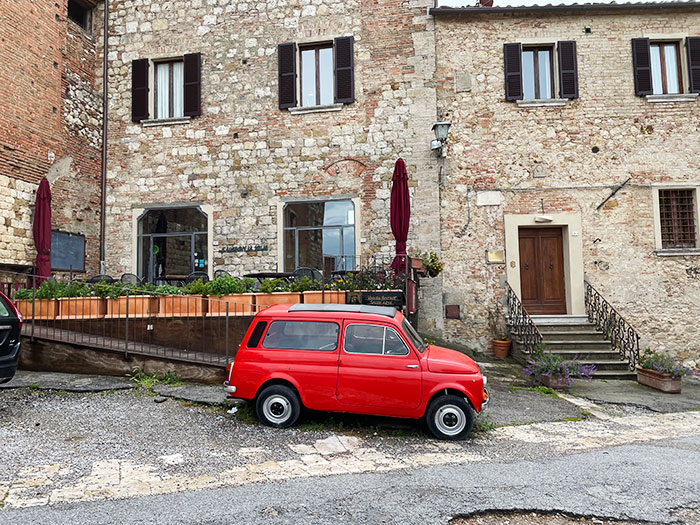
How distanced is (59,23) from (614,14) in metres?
12.7

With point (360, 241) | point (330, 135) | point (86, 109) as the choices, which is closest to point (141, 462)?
point (360, 241)

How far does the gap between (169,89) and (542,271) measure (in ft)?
33.2

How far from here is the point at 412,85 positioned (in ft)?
36.5

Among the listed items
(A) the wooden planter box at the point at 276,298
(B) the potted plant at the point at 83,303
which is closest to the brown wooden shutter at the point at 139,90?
(B) the potted plant at the point at 83,303

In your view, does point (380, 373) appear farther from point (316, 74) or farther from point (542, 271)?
point (316, 74)

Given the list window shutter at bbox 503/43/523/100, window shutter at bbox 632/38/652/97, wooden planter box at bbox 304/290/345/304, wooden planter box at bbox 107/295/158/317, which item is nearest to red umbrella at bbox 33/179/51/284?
wooden planter box at bbox 107/295/158/317

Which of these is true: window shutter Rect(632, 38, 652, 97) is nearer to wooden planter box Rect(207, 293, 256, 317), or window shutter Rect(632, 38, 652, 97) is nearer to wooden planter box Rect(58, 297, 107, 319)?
wooden planter box Rect(207, 293, 256, 317)

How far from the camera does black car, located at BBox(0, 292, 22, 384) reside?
17.7ft

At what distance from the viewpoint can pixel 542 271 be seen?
11.0 meters

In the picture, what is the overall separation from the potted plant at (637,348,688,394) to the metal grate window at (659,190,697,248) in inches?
144

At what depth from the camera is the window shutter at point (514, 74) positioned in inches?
433

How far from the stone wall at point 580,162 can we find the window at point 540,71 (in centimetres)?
22

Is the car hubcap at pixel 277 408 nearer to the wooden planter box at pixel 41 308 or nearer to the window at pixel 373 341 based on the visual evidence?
the window at pixel 373 341

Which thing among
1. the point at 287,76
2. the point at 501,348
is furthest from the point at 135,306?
the point at 501,348
